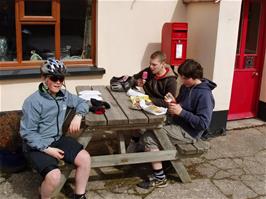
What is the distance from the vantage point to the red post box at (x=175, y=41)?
16.7 ft

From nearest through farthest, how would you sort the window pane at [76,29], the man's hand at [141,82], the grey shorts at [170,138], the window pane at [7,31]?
the grey shorts at [170,138] < the man's hand at [141,82] < the window pane at [7,31] < the window pane at [76,29]

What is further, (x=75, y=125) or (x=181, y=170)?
(x=181, y=170)

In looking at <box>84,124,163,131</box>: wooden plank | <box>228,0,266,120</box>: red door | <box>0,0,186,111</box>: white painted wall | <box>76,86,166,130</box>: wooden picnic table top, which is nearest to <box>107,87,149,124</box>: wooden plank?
<box>76,86,166,130</box>: wooden picnic table top

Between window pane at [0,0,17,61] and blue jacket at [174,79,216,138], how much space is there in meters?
2.42

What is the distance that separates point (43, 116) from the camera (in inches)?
130

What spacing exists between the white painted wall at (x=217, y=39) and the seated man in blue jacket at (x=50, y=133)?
2.35m

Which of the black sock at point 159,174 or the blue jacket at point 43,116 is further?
the black sock at point 159,174

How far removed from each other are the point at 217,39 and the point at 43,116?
275 cm

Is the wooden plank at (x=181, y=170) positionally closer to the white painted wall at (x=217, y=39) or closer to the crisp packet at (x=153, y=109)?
the crisp packet at (x=153, y=109)

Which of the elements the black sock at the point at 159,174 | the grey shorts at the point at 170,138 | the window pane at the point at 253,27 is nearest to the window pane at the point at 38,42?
the grey shorts at the point at 170,138

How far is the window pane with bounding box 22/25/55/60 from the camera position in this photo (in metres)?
4.92

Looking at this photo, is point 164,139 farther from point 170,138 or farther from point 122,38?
point 122,38

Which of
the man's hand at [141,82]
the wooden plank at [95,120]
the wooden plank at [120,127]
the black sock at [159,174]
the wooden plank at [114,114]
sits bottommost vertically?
the black sock at [159,174]

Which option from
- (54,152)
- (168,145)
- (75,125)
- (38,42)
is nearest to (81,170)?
(54,152)
